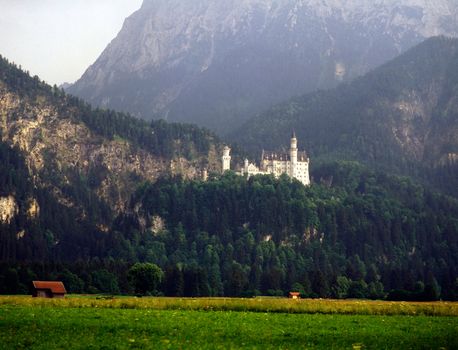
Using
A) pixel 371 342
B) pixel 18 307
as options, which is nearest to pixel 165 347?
pixel 371 342

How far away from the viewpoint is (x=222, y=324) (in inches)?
2761

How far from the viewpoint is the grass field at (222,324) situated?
61438 mm

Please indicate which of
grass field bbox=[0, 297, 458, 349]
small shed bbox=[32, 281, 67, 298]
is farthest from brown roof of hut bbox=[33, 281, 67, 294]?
grass field bbox=[0, 297, 458, 349]

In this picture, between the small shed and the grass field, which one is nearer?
the grass field

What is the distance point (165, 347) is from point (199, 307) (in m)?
26.4

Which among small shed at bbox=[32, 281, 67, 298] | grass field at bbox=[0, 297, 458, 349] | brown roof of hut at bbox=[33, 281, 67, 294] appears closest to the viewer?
grass field at bbox=[0, 297, 458, 349]

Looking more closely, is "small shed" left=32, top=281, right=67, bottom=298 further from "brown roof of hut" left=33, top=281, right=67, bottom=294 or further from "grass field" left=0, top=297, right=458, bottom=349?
"grass field" left=0, top=297, right=458, bottom=349

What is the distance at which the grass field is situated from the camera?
61438mm

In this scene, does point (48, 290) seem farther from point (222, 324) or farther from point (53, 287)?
point (222, 324)

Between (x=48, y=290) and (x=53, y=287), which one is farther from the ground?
(x=53, y=287)

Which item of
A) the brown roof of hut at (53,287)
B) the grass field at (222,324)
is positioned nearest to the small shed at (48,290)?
the brown roof of hut at (53,287)

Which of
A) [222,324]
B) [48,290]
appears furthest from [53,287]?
[222,324]

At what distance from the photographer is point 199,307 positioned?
281 ft

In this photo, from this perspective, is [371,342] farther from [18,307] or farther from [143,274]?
[143,274]
